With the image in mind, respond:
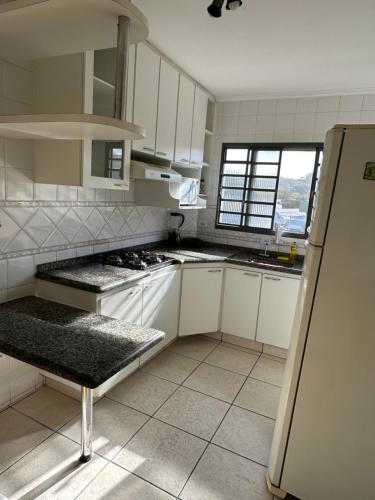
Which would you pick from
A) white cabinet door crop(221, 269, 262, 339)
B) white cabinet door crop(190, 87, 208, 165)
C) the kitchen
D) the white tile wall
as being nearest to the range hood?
the kitchen

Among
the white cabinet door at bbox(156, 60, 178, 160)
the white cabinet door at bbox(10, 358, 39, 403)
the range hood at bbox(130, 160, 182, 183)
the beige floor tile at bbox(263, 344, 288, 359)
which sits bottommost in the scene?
the beige floor tile at bbox(263, 344, 288, 359)

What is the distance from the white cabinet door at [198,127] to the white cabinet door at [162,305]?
120cm

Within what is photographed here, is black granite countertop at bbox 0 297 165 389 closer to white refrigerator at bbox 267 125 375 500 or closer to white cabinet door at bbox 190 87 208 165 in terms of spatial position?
white refrigerator at bbox 267 125 375 500

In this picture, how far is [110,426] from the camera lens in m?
1.99

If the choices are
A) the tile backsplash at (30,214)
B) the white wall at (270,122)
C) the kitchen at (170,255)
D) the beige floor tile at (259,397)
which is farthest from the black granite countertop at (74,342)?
the white wall at (270,122)

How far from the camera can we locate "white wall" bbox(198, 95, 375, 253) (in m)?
2.96

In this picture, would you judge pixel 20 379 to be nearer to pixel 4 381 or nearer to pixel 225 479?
pixel 4 381

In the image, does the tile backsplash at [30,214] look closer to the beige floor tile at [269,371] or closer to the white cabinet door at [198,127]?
the white cabinet door at [198,127]

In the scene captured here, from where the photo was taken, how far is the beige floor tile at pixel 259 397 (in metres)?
2.27

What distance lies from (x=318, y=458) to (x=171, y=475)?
763 millimetres

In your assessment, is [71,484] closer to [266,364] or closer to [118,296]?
[118,296]

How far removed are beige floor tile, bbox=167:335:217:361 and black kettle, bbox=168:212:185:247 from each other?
1.02m

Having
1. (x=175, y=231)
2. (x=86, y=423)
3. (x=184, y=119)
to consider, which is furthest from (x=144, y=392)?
(x=184, y=119)

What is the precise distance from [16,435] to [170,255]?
178 centimetres
